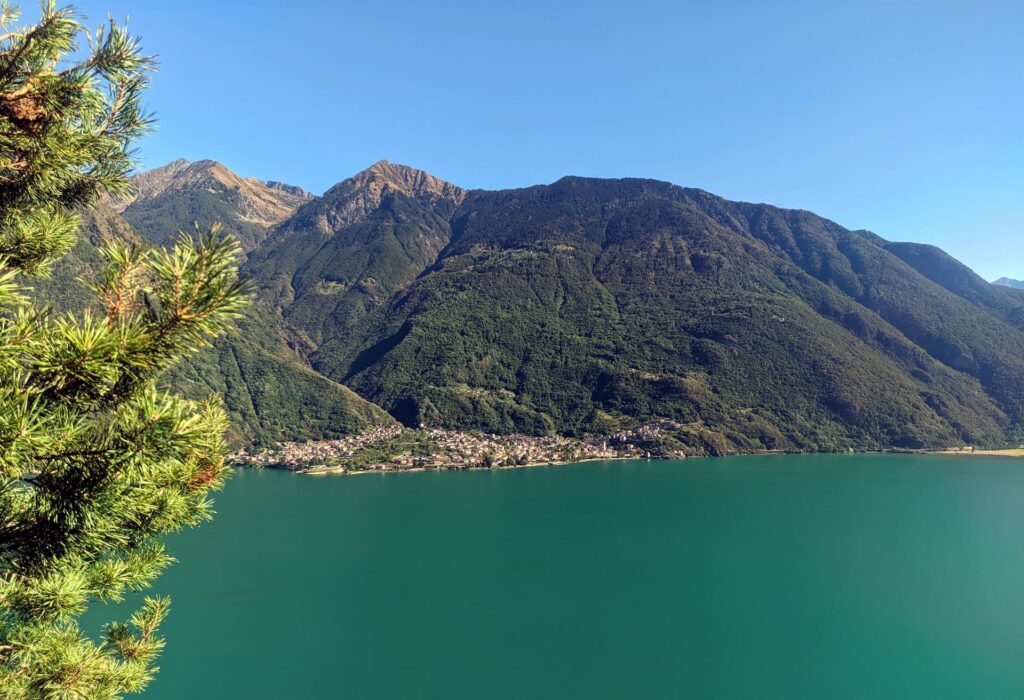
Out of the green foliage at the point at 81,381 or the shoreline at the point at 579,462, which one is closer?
the green foliage at the point at 81,381

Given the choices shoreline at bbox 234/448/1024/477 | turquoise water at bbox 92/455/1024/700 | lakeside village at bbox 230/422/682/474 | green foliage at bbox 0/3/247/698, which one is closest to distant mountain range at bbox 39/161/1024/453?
shoreline at bbox 234/448/1024/477

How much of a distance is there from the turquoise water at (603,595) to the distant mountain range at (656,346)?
141 ft

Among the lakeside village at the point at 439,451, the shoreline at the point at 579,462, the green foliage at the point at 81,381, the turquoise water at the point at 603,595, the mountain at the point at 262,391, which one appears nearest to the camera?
the green foliage at the point at 81,381

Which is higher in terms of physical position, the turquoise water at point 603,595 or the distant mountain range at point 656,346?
the distant mountain range at point 656,346

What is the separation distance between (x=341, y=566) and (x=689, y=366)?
4223 inches

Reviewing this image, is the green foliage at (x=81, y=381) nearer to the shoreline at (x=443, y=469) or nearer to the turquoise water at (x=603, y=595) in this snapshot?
the turquoise water at (x=603, y=595)

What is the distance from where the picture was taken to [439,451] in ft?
324

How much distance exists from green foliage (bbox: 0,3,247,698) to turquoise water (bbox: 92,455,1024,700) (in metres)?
26.7

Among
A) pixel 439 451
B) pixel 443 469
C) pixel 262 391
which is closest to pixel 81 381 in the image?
pixel 443 469

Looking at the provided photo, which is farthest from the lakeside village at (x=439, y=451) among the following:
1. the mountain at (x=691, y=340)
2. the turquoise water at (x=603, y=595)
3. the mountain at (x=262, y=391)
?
the turquoise water at (x=603, y=595)

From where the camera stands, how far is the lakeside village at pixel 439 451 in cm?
9044

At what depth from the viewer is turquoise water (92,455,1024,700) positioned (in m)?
27.0

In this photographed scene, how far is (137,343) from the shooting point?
8.17ft

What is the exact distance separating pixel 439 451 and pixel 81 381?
325ft
